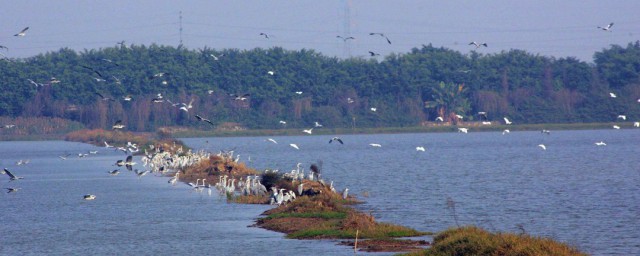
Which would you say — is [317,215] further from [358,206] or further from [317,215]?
[358,206]

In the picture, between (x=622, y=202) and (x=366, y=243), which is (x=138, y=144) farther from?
(x=366, y=243)

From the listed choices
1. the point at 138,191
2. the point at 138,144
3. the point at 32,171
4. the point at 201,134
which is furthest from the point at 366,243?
the point at 201,134

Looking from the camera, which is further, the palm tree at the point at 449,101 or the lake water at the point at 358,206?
the palm tree at the point at 449,101

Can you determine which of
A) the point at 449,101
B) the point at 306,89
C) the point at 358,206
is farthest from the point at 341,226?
the point at 306,89

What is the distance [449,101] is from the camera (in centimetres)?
14550

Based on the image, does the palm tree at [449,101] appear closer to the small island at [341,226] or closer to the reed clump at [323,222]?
the small island at [341,226]

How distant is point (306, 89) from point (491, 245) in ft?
433

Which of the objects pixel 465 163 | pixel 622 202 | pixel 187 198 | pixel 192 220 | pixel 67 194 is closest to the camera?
pixel 192 220

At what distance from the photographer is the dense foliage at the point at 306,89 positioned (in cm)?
14675

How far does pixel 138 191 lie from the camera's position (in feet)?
168

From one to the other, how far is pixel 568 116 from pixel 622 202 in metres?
111

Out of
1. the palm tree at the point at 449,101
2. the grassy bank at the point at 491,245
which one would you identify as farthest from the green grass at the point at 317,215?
the palm tree at the point at 449,101

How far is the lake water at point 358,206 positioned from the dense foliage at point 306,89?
228ft

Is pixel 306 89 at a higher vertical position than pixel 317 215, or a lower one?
higher
